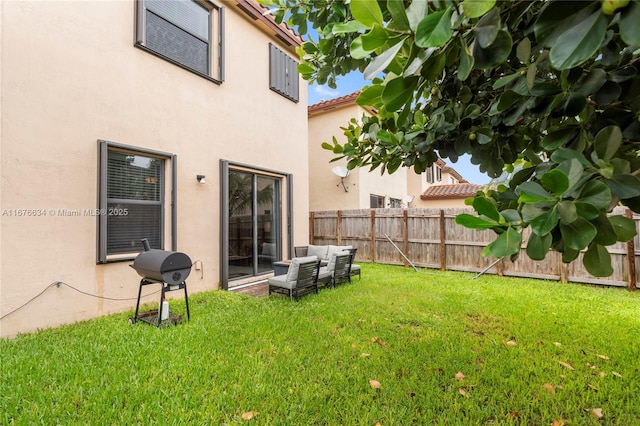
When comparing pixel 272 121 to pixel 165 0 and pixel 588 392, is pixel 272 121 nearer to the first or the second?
pixel 165 0

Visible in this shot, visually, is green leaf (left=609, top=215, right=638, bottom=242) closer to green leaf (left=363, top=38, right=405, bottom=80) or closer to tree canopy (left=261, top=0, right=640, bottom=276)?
tree canopy (left=261, top=0, right=640, bottom=276)

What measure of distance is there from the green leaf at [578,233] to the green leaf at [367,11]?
3.01 feet

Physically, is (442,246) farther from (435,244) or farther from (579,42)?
(579,42)

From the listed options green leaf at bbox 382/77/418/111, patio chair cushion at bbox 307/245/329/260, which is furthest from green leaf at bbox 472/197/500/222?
patio chair cushion at bbox 307/245/329/260

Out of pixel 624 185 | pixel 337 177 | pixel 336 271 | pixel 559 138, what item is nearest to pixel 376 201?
pixel 337 177

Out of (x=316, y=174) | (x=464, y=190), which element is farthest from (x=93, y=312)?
(x=464, y=190)

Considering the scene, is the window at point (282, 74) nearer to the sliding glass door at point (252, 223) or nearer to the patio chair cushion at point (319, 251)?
the sliding glass door at point (252, 223)

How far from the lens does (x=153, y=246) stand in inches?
222

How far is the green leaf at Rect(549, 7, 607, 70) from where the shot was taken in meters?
0.82

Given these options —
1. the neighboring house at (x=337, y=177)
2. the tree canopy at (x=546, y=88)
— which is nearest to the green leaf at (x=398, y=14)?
the tree canopy at (x=546, y=88)

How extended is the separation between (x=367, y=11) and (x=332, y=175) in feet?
38.2

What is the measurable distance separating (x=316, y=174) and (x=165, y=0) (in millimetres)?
8175

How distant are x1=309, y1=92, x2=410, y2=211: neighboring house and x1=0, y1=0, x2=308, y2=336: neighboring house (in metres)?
4.49

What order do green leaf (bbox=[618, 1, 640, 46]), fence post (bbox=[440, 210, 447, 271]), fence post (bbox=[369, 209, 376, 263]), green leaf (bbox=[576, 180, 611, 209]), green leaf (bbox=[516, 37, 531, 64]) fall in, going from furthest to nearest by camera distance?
fence post (bbox=[369, 209, 376, 263]) < fence post (bbox=[440, 210, 447, 271]) < green leaf (bbox=[516, 37, 531, 64]) < green leaf (bbox=[576, 180, 611, 209]) < green leaf (bbox=[618, 1, 640, 46])
